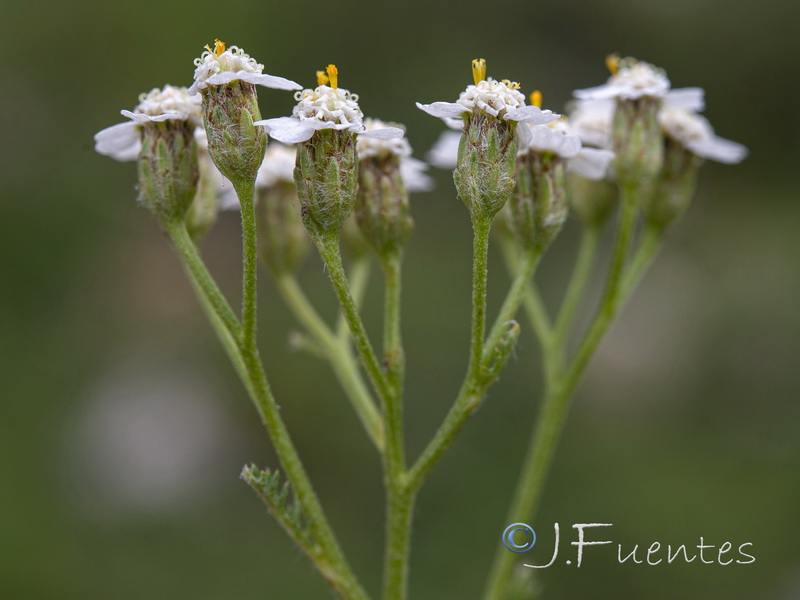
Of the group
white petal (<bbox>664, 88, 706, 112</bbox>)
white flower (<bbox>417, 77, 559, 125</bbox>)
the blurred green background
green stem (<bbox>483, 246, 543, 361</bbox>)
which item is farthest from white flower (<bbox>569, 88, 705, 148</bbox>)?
the blurred green background

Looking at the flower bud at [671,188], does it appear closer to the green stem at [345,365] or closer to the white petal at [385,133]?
the green stem at [345,365]

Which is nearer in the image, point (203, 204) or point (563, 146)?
point (563, 146)

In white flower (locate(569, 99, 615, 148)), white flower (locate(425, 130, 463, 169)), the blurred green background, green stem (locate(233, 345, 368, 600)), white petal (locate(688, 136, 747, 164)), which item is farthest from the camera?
the blurred green background

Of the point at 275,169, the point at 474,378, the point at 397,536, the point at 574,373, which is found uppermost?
the point at 275,169

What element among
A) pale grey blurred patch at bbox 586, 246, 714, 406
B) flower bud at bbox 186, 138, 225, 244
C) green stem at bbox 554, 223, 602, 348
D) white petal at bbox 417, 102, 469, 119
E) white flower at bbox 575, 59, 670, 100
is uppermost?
white flower at bbox 575, 59, 670, 100

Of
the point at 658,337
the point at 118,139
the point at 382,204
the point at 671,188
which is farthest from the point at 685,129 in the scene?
the point at 658,337

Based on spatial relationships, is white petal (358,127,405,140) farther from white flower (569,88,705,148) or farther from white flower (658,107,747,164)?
white flower (658,107,747,164)

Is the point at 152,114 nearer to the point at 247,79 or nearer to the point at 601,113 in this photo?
the point at 247,79
